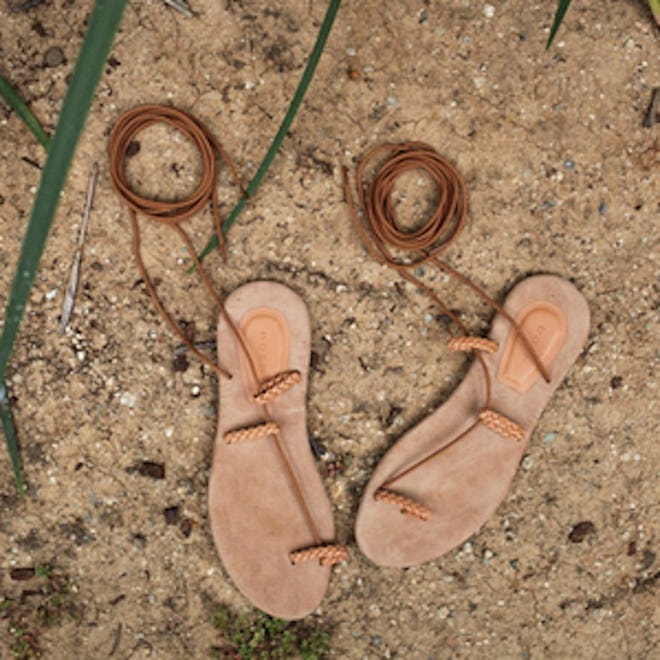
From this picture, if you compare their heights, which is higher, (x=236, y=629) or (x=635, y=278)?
(x=635, y=278)

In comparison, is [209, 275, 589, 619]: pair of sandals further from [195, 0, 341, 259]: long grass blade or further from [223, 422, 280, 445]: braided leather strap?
[195, 0, 341, 259]: long grass blade

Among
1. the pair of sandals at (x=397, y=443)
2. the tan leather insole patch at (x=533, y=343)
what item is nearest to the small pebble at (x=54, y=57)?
the pair of sandals at (x=397, y=443)

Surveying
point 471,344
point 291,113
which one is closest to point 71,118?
point 291,113

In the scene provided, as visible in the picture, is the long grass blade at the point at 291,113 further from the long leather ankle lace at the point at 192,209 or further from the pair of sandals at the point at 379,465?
the pair of sandals at the point at 379,465

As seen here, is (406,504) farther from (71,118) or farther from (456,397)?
(71,118)

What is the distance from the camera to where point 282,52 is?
5.69ft

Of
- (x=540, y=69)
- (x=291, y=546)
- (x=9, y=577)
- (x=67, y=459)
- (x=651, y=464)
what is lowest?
(x=651, y=464)

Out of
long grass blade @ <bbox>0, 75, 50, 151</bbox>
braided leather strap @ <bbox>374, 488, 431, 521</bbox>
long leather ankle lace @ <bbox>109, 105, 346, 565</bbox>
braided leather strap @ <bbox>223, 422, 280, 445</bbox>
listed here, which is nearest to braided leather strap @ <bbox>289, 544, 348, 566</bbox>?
long leather ankle lace @ <bbox>109, 105, 346, 565</bbox>

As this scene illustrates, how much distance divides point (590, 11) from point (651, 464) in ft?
3.85

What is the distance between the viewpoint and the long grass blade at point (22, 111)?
1619mm

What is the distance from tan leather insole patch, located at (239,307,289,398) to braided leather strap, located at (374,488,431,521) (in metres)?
0.41

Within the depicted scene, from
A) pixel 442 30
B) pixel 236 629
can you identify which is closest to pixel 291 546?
pixel 236 629

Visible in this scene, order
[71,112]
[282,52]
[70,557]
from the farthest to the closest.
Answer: [70,557]
[282,52]
[71,112]

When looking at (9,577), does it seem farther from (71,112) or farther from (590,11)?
(590,11)
